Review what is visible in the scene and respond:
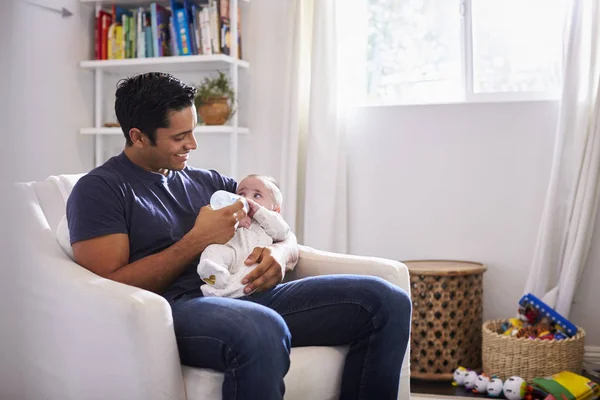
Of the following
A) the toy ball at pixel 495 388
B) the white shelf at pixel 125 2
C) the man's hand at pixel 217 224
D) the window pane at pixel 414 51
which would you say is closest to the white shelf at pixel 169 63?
the white shelf at pixel 125 2

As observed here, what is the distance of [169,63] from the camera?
3.42 m

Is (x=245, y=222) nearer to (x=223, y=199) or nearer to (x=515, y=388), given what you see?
(x=223, y=199)

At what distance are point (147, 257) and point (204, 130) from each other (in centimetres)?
167

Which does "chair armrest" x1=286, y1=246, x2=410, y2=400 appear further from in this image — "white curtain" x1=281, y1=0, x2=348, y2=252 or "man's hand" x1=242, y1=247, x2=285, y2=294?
"white curtain" x1=281, y1=0, x2=348, y2=252

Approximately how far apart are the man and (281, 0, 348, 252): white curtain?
1.31 meters

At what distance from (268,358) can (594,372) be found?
79.5 inches

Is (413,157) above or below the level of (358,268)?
above

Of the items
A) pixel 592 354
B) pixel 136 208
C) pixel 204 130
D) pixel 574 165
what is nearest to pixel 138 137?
pixel 136 208

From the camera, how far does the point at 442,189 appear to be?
325 cm

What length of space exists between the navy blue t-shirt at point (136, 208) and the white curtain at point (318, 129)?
1.34 m

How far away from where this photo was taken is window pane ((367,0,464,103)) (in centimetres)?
334

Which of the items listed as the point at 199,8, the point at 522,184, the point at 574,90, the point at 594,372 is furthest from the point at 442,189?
the point at 199,8

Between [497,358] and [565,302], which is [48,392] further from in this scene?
[565,302]

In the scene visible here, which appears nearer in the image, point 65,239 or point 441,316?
point 65,239
